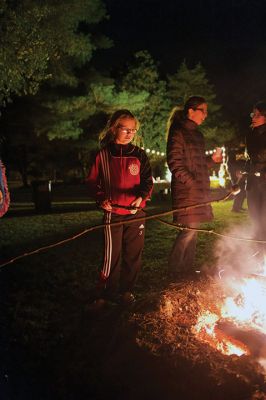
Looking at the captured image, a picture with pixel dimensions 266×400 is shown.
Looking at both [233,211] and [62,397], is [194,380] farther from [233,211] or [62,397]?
[233,211]

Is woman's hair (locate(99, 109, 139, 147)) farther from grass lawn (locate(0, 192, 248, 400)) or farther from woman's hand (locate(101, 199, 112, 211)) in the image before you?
grass lawn (locate(0, 192, 248, 400))

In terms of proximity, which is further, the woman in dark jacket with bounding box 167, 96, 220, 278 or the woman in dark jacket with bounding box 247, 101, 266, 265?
the woman in dark jacket with bounding box 247, 101, 266, 265

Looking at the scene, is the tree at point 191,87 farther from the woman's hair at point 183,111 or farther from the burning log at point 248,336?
the burning log at point 248,336

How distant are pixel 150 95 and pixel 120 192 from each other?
2411 cm

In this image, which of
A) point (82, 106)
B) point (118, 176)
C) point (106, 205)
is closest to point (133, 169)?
point (118, 176)

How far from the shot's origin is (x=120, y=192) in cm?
382

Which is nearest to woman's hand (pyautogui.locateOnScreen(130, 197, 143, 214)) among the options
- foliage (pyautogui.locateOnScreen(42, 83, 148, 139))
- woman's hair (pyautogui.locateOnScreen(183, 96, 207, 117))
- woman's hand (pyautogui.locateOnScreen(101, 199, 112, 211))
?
woman's hand (pyautogui.locateOnScreen(101, 199, 112, 211))

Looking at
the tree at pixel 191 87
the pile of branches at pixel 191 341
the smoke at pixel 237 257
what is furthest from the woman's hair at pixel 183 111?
the tree at pixel 191 87

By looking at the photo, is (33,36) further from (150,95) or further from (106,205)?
(150,95)

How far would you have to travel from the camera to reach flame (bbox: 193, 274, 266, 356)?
123 inches

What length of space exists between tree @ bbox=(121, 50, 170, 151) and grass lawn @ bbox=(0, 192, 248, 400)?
19124 mm

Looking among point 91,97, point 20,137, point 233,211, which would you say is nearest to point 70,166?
point 20,137

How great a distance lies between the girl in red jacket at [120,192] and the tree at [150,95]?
22253 mm

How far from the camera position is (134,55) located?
2653cm
